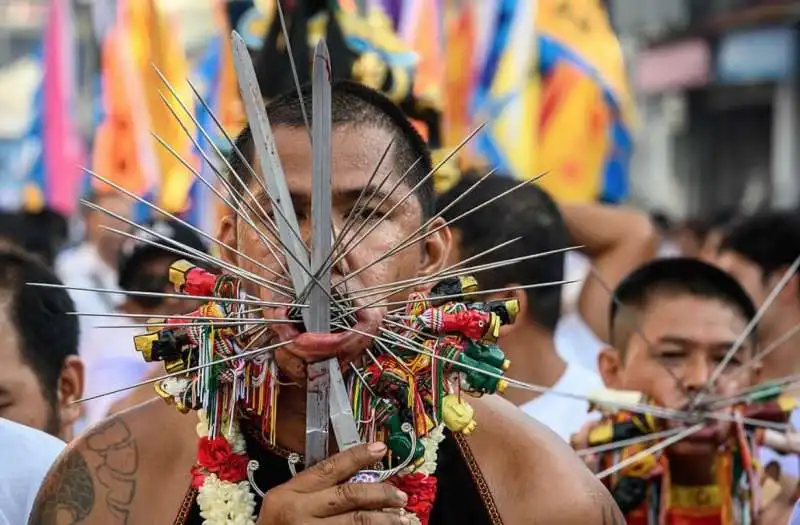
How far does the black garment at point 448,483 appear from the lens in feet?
9.07

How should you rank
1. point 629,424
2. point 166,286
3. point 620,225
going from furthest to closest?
1. point 620,225
2. point 166,286
3. point 629,424

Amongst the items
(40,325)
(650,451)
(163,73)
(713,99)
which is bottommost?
(650,451)

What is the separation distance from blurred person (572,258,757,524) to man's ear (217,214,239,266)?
57.5 inches

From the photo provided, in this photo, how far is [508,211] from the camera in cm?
505

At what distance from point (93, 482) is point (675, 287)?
7.38ft

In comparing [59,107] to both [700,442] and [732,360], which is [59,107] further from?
[700,442]

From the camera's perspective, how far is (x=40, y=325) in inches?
157

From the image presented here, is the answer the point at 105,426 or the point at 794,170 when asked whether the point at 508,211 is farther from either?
the point at 794,170

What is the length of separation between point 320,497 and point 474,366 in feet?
1.05

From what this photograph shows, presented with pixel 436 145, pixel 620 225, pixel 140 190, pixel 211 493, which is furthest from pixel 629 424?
pixel 140 190

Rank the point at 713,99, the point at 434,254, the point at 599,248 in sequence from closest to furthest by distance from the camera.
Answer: the point at 434,254 < the point at 599,248 < the point at 713,99

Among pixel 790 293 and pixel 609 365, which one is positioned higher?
pixel 790 293

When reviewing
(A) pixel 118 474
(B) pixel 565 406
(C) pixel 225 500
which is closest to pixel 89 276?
(B) pixel 565 406

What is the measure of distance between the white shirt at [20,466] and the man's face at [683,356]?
1.55m
